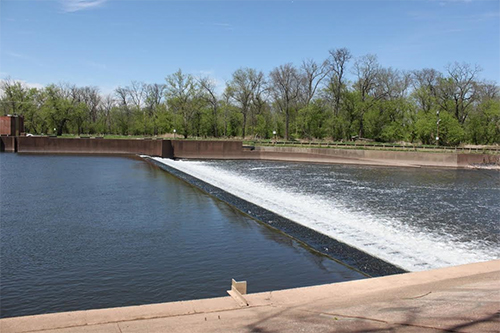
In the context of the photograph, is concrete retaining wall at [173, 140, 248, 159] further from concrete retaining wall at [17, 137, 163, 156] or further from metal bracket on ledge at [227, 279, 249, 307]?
metal bracket on ledge at [227, 279, 249, 307]

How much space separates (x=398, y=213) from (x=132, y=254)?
10.7 meters

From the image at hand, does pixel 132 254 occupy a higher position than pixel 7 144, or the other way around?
pixel 7 144

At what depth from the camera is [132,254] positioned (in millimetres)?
10562

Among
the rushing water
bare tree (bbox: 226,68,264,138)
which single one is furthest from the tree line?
the rushing water

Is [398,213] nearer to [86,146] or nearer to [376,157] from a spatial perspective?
[376,157]

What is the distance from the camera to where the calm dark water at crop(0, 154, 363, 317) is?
8.00 meters

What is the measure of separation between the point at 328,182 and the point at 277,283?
19440 millimetres

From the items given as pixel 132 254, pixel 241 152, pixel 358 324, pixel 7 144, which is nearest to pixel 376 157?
pixel 241 152

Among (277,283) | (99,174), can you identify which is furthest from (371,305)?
(99,174)

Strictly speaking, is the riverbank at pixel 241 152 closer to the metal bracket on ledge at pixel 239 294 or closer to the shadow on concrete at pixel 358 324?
the metal bracket on ledge at pixel 239 294

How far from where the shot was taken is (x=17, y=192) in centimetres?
2019

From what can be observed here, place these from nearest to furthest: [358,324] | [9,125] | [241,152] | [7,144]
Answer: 1. [358,324]
2. [7,144]
3. [241,152]
4. [9,125]

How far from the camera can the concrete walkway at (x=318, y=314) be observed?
511cm

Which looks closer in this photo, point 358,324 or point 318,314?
point 358,324
